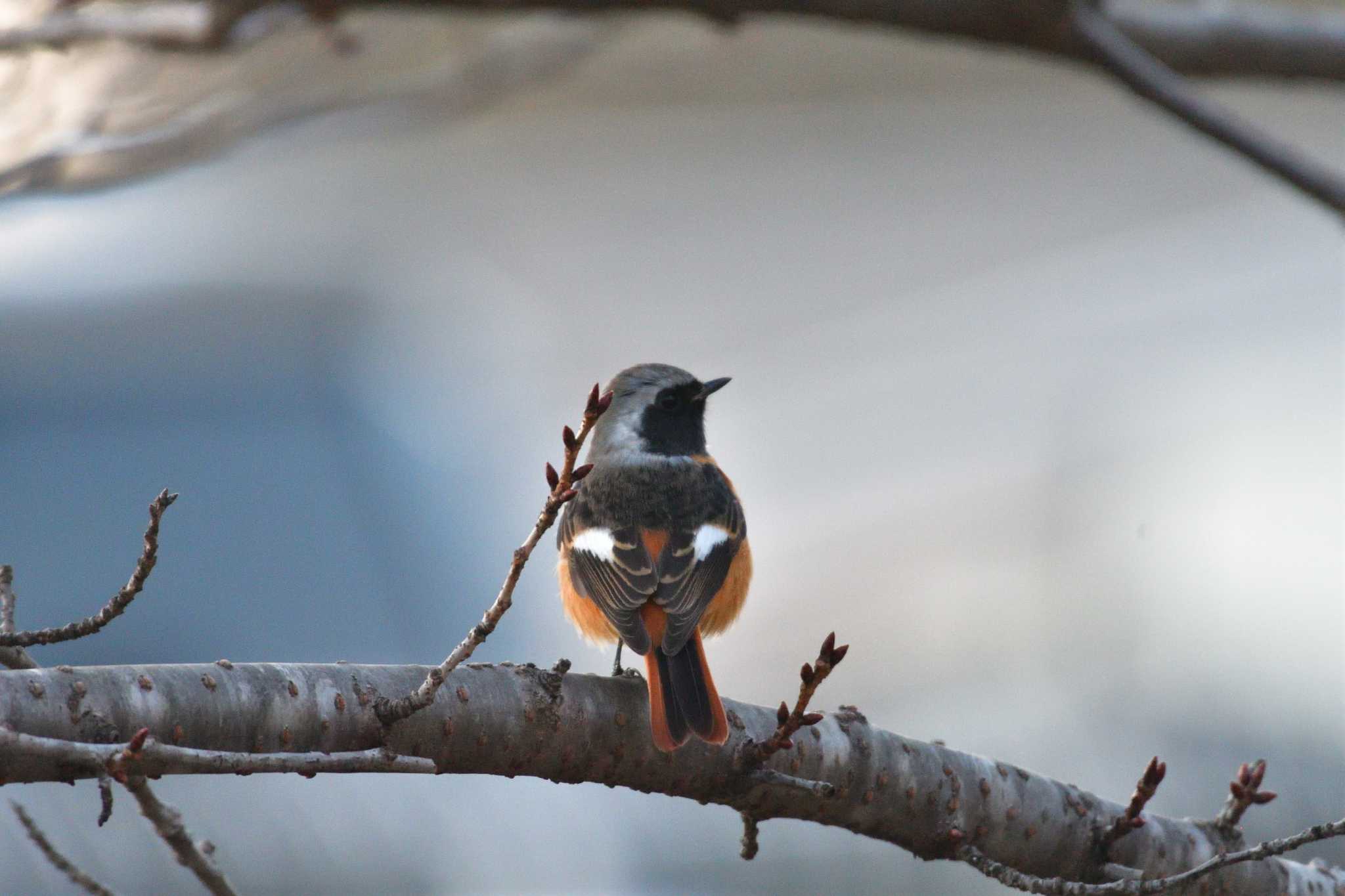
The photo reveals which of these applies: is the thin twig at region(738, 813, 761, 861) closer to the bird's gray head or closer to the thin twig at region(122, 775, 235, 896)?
the thin twig at region(122, 775, 235, 896)

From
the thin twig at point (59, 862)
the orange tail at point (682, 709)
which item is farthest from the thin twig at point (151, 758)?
the orange tail at point (682, 709)

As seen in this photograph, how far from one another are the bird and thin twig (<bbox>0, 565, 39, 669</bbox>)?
1.09m

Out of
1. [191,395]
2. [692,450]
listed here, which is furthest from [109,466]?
[692,450]

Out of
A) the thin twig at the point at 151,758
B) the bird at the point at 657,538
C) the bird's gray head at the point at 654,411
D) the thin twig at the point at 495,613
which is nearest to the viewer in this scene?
the thin twig at the point at 151,758

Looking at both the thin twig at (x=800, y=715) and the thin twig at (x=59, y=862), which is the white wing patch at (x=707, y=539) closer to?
the thin twig at (x=800, y=715)

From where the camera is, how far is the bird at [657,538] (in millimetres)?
3387

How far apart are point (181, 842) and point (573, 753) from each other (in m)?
0.67

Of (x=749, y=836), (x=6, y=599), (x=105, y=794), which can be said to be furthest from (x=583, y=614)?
(x=105, y=794)

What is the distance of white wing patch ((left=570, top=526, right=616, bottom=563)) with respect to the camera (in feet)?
12.0

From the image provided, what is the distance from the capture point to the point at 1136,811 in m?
2.91

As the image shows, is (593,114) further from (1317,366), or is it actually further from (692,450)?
(692,450)

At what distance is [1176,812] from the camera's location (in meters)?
6.78

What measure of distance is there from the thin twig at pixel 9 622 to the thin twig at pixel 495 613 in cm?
54

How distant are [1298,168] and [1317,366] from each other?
1105cm
